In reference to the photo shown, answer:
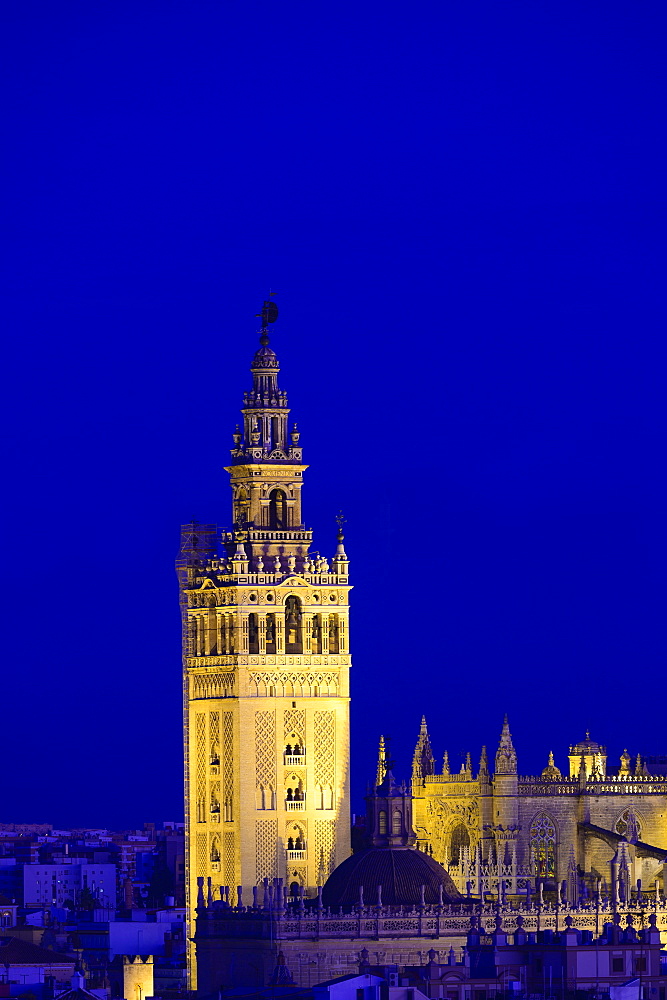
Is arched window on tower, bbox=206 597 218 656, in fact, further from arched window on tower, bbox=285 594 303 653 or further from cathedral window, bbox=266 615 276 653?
arched window on tower, bbox=285 594 303 653

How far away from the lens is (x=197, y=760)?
12312cm

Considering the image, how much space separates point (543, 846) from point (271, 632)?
1122cm

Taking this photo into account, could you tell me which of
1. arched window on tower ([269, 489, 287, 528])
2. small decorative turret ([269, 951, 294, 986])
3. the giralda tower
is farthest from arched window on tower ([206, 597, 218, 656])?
small decorative turret ([269, 951, 294, 986])

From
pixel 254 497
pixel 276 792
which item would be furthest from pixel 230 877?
pixel 254 497

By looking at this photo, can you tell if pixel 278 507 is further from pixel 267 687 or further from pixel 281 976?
pixel 281 976

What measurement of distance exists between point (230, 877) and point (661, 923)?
41.3 ft

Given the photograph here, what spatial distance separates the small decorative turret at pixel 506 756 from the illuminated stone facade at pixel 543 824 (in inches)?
1.2

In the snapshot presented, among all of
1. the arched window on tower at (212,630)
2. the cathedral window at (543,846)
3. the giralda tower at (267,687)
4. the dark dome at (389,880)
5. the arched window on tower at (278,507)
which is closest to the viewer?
the dark dome at (389,880)

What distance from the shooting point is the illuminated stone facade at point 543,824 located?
123 meters

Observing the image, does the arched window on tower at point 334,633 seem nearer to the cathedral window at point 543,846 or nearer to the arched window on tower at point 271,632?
the arched window on tower at point 271,632

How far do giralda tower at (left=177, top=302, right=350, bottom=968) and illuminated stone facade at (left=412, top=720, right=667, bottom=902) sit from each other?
4867mm

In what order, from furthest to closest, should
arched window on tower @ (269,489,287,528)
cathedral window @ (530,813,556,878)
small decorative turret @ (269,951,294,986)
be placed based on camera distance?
cathedral window @ (530,813,556,878) → arched window on tower @ (269,489,287,528) → small decorative turret @ (269,951,294,986)

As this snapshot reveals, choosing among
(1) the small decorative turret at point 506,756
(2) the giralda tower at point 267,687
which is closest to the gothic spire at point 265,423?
(2) the giralda tower at point 267,687

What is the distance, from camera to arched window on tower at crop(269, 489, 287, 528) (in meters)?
123
